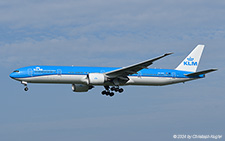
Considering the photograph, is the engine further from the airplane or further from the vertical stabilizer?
the vertical stabilizer

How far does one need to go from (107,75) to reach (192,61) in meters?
16.1

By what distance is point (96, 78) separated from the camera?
184 ft

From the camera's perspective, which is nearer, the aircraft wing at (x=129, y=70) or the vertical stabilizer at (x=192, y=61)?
the aircraft wing at (x=129, y=70)

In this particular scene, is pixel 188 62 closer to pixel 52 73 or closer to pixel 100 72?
pixel 100 72

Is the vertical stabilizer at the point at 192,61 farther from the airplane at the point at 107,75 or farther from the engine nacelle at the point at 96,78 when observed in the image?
the engine nacelle at the point at 96,78

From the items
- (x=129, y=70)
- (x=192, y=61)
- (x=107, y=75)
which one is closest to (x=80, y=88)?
(x=107, y=75)


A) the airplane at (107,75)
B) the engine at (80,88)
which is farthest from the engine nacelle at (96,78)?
the engine at (80,88)

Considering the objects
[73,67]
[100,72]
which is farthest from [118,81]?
[73,67]

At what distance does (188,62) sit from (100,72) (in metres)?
15.6

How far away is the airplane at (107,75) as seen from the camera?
55188 millimetres

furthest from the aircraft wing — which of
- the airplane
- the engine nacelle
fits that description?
the engine nacelle

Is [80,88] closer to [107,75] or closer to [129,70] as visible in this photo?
[107,75]

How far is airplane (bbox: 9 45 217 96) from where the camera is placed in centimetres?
5519

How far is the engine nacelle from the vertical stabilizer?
13845mm
